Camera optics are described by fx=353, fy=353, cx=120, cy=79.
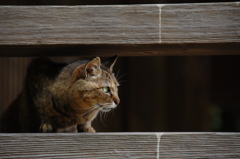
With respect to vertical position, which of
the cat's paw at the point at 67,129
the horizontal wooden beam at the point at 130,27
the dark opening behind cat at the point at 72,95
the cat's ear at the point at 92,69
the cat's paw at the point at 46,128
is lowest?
the cat's paw at the point at 67,129

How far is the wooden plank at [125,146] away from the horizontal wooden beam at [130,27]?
418 millimetres

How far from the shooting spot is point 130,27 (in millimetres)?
1617

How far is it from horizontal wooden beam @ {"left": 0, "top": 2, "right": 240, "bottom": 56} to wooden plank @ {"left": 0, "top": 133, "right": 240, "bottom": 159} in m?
0.42

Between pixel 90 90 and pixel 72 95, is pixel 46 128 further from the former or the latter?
pixel 90 90

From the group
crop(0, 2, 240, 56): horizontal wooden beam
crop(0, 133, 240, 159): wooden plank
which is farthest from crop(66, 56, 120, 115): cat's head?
crop(0, 133, 240, 159): wooden plank

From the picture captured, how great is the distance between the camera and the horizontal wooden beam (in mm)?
1603

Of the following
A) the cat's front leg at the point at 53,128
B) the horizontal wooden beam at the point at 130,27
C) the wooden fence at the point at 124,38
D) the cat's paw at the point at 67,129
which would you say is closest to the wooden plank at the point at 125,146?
the wooden fence at the point at 124,38

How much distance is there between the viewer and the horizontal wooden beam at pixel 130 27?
1603 millimetres

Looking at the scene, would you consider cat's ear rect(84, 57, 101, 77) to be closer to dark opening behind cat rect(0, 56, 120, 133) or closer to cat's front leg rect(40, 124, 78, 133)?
dark opening behind cat rect(0, 56, 120, 133)

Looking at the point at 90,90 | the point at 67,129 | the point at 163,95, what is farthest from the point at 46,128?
the point at 163,95

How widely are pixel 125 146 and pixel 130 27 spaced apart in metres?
0.54

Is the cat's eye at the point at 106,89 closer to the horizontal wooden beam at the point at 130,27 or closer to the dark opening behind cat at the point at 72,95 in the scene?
the dark opening behind cat at the point at 72,95

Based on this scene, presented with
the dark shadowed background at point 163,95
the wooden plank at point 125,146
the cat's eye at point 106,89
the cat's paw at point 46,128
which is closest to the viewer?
the wooden plank at point 125,146

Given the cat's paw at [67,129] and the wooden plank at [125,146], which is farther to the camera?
the cat's paw at [67,129]
